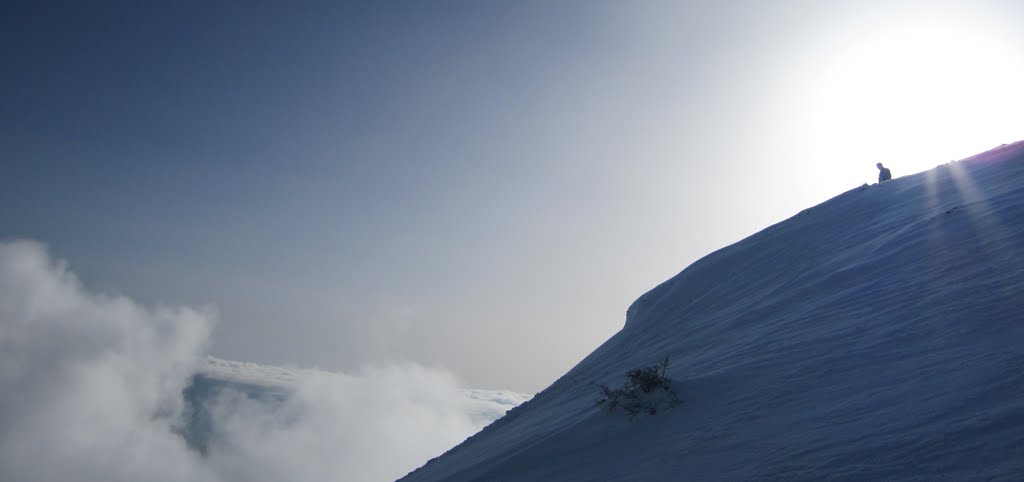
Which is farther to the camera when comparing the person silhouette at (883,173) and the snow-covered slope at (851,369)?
the person silhouette at (883,173)

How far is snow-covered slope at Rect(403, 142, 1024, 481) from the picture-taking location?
316 cm

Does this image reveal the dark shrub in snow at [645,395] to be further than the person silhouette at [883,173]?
No

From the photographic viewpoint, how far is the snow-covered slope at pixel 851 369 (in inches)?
124

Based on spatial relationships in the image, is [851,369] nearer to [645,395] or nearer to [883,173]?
[645,395]

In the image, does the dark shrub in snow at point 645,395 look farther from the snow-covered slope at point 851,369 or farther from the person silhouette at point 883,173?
the person silhouette at point 883,173

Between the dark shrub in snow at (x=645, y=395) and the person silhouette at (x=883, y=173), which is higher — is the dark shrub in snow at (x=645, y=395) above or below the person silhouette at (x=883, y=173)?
below

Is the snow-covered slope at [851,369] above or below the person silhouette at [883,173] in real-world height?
below

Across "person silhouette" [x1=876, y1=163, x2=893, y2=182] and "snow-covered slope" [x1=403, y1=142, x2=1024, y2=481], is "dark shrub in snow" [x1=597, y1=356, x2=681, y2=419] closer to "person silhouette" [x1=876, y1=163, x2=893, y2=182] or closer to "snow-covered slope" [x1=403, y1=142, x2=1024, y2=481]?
"snow-covered slope" [x1=403, y1=142, x2=1024, y2=481]

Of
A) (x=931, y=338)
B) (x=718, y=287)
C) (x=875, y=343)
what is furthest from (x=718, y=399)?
(x=718, y=287)

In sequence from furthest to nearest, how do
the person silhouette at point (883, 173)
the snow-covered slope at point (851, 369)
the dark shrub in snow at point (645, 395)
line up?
the person silhouette at point (883, 173)
the dark shrub in snow at point (645, 395)
the snow-covered slope at point (851, 369)

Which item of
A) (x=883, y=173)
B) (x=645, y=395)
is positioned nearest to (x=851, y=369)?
(x=645, y=395)

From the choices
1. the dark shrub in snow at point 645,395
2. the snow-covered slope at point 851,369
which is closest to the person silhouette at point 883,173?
the snow-covered slope at point 851,369

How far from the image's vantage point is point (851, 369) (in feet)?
14.5

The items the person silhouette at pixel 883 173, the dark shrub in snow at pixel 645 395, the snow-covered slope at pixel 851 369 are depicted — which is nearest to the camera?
the snow-covered slope at pixel 851 369
